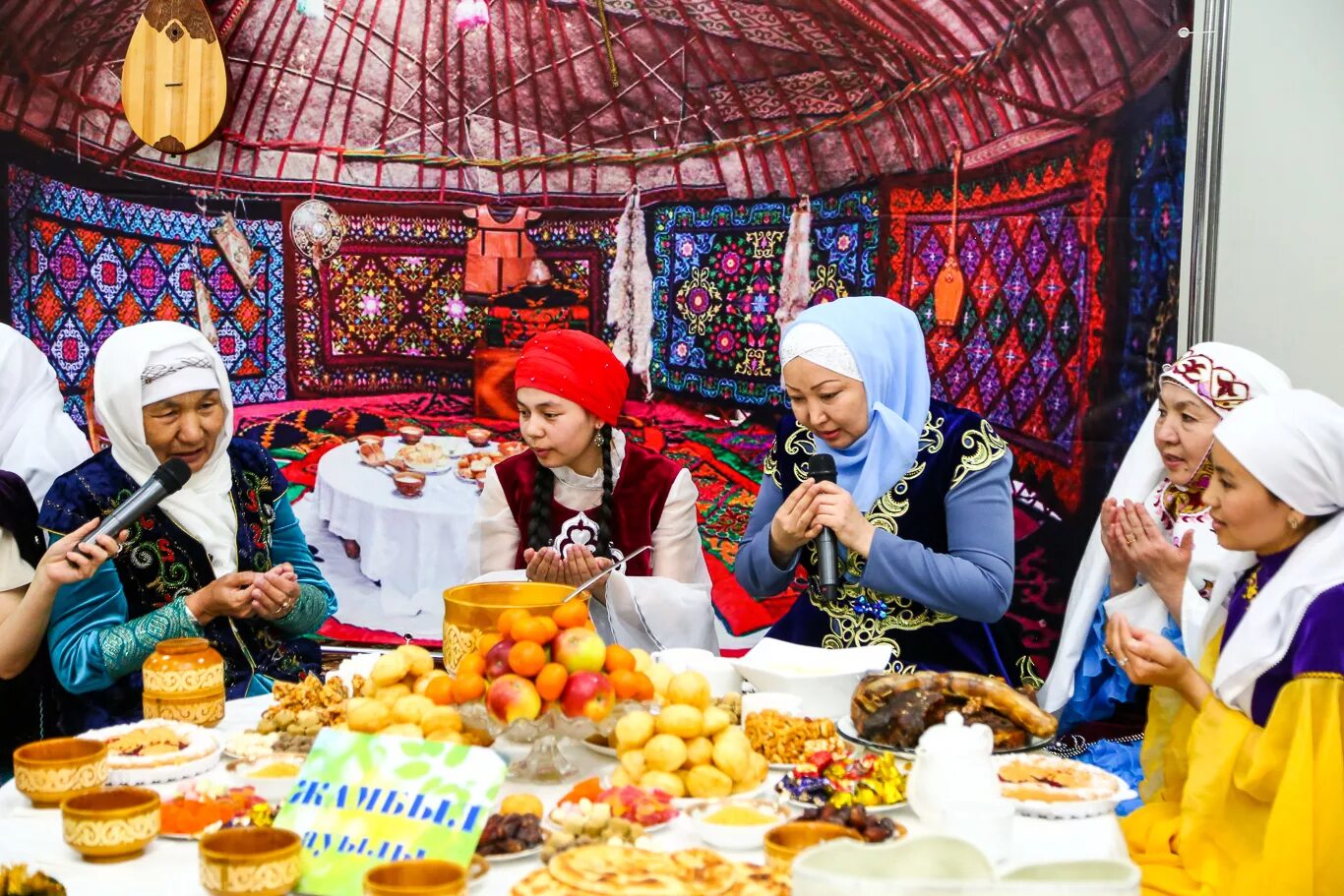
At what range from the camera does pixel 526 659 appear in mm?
1744

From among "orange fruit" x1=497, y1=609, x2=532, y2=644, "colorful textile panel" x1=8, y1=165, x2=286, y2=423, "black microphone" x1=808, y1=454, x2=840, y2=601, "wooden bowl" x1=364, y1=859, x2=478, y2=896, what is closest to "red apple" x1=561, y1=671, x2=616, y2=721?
"orange fruit" x1=497, y1=609, x2=532, y2=644

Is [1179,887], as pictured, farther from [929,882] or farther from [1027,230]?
[1027,230]

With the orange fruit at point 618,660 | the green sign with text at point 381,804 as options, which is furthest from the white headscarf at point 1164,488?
the green sign with text at point 381,804

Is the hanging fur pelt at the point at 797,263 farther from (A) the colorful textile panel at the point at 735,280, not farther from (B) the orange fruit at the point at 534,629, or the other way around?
(B) the orange fruit at the point at 534,629

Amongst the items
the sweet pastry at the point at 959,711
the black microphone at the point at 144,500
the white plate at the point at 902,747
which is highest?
the black microphone at the point at 144,500

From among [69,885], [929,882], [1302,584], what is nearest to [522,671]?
[69,885]

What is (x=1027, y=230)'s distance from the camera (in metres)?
3.70

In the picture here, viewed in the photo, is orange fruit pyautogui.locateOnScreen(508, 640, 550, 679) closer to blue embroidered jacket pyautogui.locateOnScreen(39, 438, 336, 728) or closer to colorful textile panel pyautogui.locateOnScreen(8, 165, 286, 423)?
blue embroidered jacket pyautogui.locateOnScreen(39, 438, 336, 728)

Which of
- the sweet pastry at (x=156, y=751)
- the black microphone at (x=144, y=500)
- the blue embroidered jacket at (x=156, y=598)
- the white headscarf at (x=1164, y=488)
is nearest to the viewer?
the sweet pastry at (x=156, y=751)

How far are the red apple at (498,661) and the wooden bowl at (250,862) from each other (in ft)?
1.23

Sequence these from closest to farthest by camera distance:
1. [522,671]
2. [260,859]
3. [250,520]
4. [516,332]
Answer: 1. [260,859]
2. [522,671]
3. [250,520]
4. [516,332]

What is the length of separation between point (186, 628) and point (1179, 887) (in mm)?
1888

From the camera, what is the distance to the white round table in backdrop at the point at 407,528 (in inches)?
160

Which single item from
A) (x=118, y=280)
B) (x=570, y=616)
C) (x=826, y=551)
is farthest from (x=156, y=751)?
(x=118, y=280)
